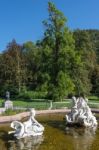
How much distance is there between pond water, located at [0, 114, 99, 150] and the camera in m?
22.0

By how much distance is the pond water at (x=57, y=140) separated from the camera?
72.1ft

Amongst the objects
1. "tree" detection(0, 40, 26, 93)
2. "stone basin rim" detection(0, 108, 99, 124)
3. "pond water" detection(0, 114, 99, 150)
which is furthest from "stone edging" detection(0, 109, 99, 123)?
"tree" detection(0, 40, 26, 93)

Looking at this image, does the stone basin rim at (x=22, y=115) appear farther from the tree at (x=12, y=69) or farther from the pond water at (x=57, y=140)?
the tree at (x=12, y=69)

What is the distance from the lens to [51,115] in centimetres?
3972

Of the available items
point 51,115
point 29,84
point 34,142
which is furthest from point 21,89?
point 34,142

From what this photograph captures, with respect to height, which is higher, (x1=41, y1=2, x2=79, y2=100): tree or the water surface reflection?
(x1=41, y1=2, x2=79, y2=100): tree

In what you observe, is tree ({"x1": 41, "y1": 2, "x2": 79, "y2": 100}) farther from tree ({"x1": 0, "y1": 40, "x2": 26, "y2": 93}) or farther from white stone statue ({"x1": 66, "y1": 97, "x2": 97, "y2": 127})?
white stone statue ({"x1": 66, "y1": 97, "x2": 97, "y2": 127})

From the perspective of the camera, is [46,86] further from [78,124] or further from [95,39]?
[95,39]

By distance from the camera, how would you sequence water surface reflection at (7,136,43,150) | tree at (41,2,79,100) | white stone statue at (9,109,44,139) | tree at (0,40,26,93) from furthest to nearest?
tree at (0,40,26,93) < tree at (41,2,79,100) < white stone statue at (9,109,44,139) < water surface reflection at (7,136,43,150)

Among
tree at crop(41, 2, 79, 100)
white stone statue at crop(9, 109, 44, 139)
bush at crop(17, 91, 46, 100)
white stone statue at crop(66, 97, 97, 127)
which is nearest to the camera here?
white stone statue at crop(9, 109, 44, 139)

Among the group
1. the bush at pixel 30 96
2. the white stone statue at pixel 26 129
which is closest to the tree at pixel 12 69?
the bush at pixel 30 96

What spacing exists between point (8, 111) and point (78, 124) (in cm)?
846

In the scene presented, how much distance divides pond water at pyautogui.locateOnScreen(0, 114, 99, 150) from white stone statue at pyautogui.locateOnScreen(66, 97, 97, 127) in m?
0.78

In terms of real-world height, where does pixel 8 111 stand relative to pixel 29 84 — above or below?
below
